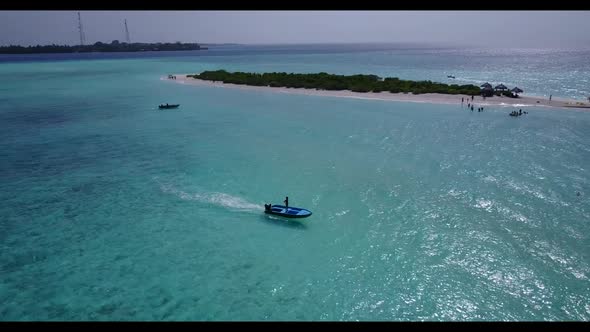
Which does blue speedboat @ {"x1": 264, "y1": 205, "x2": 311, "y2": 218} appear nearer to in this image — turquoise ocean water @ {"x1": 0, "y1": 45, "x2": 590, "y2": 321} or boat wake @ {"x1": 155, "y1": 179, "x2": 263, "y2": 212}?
turquoise ocean water @ {"x1": 0, "y1": 45, "x2": 590, "y2": 321}

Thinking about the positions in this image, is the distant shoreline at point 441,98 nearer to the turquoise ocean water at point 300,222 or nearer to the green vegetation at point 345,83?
the green vegetation at point 345,83

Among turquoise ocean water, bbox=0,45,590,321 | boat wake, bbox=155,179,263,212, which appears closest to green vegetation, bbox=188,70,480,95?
turquoise ocean water, bbox=0,45,590,321

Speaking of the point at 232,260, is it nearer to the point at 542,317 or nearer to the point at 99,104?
the point at 542,317

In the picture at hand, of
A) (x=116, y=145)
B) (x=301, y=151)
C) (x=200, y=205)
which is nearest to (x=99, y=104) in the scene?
(x=116, y=145)

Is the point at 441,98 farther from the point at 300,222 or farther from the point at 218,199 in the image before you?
the point at 218,199

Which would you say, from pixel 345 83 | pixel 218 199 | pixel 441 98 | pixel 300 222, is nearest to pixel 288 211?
pixel 300 222
